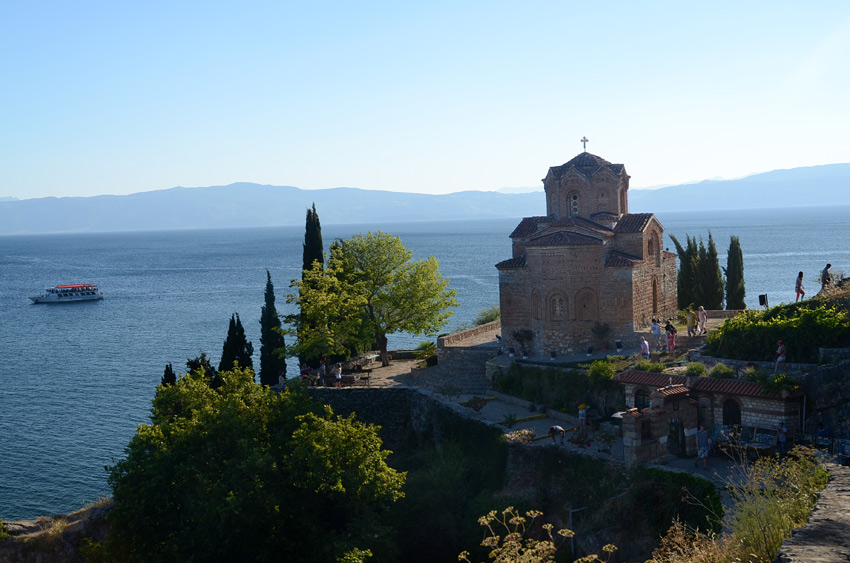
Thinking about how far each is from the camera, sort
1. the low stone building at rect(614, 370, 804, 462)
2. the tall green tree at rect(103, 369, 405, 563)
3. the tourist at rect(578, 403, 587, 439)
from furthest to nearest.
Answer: the tourist at rect(578, 403, 587, 439) < the tall green tree at rect(103, 369, 405, 563) < the low stone building at rect(614, 370, 804, 462)

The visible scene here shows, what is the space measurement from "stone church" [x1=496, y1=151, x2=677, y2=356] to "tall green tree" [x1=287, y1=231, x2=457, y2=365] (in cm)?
623

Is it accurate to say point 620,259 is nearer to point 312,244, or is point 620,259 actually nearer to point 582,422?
point 582,422

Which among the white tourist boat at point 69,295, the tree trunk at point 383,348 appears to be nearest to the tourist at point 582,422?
the tree trunk at point 383,348

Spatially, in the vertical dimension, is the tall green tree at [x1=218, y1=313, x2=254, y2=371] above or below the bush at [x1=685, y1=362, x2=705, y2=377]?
below

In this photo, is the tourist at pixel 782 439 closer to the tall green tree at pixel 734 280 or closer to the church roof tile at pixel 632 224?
the church roof tile at pixel 632 224

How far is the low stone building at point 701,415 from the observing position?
22.8m

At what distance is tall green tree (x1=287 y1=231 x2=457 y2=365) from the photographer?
136ft

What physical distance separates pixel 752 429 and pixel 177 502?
62.5 ft

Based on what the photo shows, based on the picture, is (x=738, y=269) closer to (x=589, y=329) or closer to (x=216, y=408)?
(x=589, y=329)

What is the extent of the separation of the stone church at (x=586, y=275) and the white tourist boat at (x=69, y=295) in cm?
9179

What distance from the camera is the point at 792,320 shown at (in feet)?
84.7

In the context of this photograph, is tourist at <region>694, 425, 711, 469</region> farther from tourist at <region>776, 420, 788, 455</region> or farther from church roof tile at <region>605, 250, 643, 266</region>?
church roof tile at <region>605, 250, 643, 266</region>

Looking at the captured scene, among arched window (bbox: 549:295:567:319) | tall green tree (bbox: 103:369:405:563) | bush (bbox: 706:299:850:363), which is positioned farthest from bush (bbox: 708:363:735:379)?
tall green tree (bbox: 103:369:405:563)

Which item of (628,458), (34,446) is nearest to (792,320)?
(628,458)
